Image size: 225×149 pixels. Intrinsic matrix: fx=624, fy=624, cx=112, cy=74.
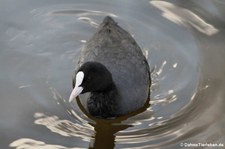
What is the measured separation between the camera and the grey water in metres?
6.06

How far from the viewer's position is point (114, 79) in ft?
20.5

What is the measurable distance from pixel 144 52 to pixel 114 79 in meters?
1.11

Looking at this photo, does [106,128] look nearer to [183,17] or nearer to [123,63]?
[123,63]

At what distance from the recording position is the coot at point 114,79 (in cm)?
605

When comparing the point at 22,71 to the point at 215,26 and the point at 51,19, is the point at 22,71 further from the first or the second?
the point at 215,26

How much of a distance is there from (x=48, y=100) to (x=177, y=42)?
1897mm

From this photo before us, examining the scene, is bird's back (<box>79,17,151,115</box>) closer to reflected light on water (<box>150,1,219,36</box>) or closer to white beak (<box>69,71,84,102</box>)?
white beak (<box>69,71,84,102</box>)

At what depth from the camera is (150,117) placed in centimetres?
632

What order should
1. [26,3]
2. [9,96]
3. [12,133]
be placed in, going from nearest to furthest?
[12,133]
[9,96]
[26,3]

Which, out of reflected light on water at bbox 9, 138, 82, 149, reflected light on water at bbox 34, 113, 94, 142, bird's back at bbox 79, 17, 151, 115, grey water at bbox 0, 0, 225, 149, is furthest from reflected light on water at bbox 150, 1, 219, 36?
reflected light on water at bbox 9, 138, 82, 149

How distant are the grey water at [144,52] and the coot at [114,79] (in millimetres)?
134

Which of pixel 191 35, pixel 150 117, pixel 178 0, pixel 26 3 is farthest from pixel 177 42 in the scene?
pixel 26 3

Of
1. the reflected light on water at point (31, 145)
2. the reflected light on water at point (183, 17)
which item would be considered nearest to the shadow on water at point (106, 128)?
the reflected light on water at point (31, 145)

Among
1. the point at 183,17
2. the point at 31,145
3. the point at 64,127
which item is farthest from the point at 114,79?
the point at 183,17
